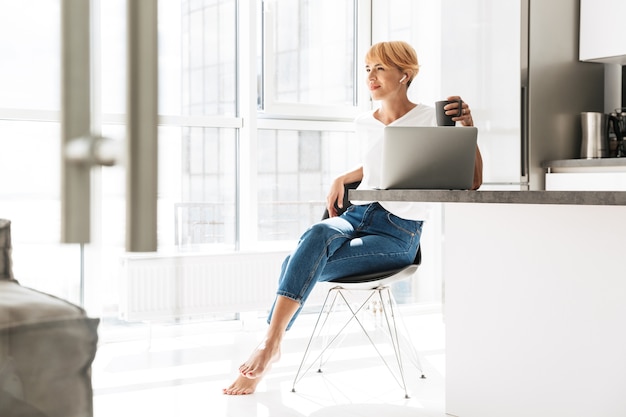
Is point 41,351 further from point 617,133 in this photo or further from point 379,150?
point 617,133

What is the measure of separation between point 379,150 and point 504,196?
1.40 metres

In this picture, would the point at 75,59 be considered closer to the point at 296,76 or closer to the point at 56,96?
the point at 56,96

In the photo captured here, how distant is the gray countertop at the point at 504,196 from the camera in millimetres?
1550

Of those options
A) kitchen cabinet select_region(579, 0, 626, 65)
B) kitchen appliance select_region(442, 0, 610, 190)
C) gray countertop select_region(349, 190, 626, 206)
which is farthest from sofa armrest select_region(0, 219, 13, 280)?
kitchen cabinet select_region(579, 0, 626, 65)

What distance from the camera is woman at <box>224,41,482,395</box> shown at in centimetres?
284

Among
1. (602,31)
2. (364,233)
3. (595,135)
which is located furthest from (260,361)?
(602,31)

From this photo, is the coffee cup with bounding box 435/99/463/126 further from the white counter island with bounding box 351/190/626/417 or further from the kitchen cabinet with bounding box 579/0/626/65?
the kitchen cabinet with bounding box 579/0/626/65

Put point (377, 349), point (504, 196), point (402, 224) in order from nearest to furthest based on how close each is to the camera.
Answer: point (504, 196), point (402, 224), point (377, 349)

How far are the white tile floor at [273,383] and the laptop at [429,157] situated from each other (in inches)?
29.6

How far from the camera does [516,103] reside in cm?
388

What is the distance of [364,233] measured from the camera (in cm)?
305

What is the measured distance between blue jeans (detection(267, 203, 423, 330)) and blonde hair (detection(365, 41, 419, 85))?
0.59 meters

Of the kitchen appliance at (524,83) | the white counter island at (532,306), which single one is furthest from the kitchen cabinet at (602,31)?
the white counter island at (532,306)

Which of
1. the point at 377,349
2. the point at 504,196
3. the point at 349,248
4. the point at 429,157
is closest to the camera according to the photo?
the point at 504,196
